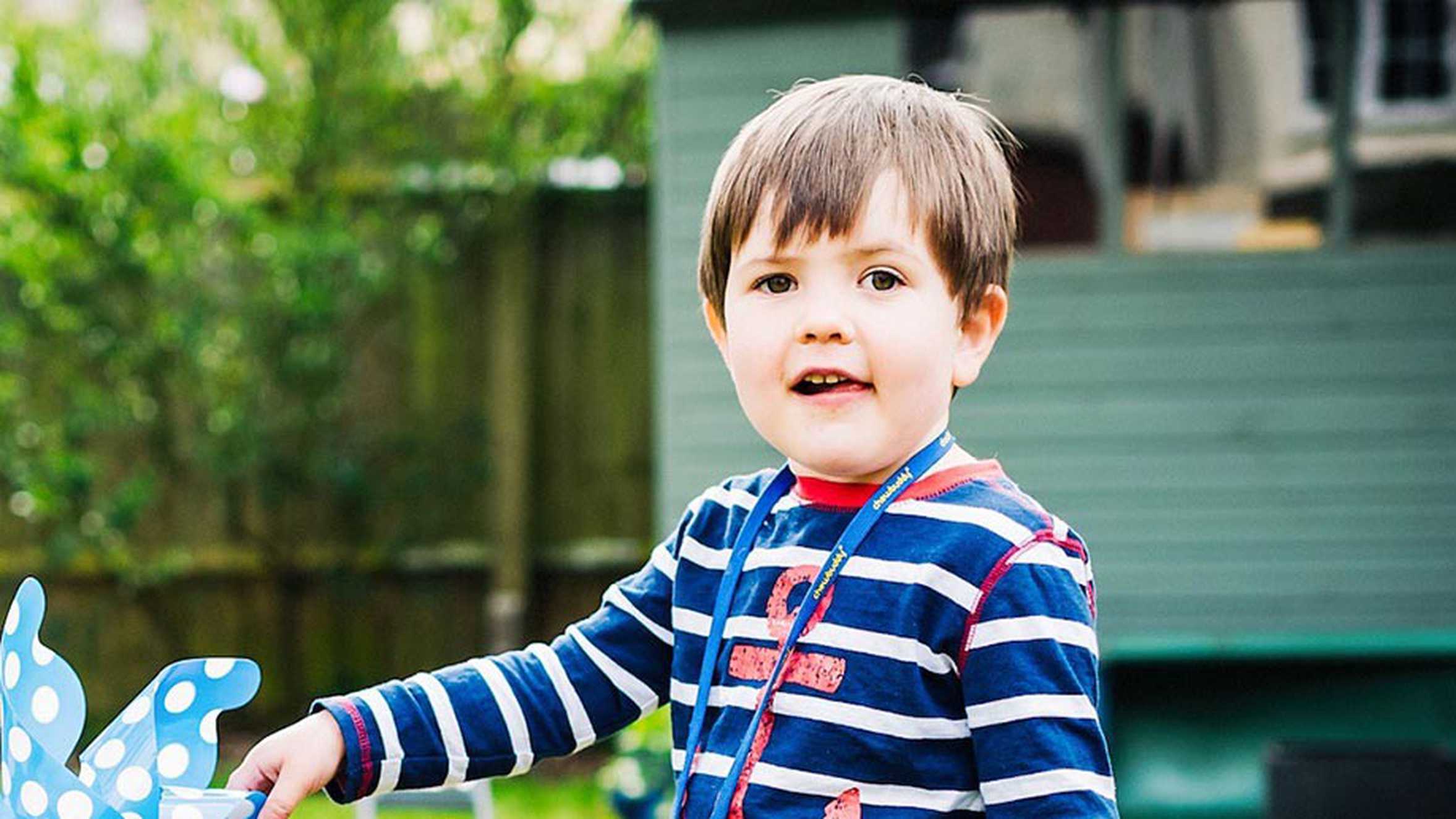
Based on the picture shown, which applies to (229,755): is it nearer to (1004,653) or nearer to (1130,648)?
(1130,648)

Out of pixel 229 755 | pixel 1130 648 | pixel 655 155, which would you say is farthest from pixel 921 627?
pixel 229 755

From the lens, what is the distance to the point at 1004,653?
1.28 metres

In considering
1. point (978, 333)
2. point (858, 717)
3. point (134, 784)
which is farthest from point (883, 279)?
point (134, 784)

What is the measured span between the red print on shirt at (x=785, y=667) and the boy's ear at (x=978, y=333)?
0.69 feet

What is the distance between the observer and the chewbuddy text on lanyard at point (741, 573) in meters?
1.38

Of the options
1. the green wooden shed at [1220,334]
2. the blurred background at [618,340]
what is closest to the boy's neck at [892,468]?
the blurred background at [618,340]

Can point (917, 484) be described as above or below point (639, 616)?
above

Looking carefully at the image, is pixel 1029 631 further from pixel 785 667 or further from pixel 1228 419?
pixel 1228 419

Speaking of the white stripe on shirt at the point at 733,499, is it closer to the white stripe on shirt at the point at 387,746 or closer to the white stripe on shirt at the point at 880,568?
the white stripe on shirt at the point at 880,568

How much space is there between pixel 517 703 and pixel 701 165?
420 cm

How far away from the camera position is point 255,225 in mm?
6332

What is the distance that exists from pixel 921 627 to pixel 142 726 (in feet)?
2.02

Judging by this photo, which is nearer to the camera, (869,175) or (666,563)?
(869,175)

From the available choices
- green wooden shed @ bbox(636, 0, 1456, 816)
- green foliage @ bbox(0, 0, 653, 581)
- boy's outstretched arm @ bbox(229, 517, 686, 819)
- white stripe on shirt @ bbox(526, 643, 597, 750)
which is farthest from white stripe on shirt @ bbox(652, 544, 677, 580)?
green foliage @ bbox(0, 0, 653, 581)
